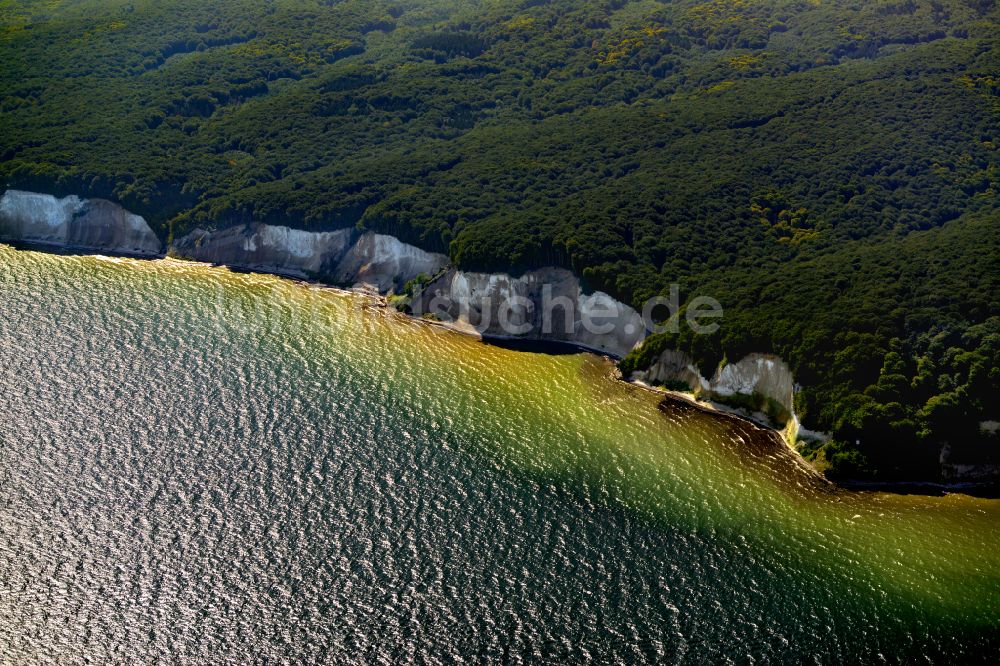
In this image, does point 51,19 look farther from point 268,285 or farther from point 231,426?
point 231,426

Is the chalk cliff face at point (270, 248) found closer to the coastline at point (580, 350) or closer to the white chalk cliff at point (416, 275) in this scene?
the white chalk cliff at point (416, 275)

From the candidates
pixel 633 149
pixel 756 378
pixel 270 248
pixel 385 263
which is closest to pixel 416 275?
pixel 385 263

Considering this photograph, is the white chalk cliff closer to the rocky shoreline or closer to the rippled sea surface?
the rocky shoreline

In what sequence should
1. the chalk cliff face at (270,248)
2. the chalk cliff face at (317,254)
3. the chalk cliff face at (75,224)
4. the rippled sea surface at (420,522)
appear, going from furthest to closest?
the chalk cliff face at (75,224)
the chalk cliff face at (270,248)
the chalk cliff face at (317,254)
the rippled sea surface at (420,522)

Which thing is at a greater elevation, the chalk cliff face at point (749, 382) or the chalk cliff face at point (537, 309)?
the chalk cliff face at point (537, 309)

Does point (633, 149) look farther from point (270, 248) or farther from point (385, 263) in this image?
point (270, 248)

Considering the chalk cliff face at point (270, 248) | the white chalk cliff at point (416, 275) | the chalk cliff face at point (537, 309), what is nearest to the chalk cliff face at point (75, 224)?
the white chalk cliff at point (416, 275)

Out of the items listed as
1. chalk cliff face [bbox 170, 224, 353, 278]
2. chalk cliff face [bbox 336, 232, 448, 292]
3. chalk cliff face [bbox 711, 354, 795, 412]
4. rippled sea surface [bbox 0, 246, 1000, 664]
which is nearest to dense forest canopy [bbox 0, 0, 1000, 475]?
chalk cliff face [bbox 711, 354, 795, 412]
